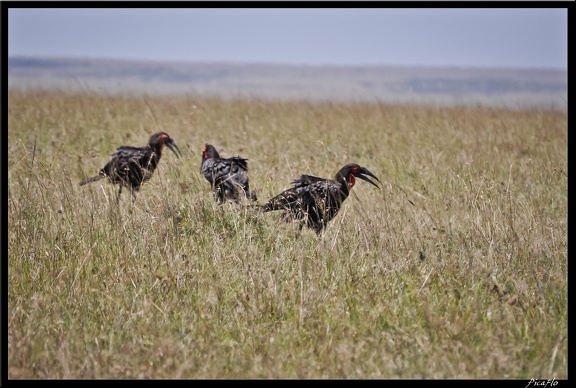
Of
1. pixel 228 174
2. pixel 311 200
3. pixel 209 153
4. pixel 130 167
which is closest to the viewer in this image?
pixel 311 200

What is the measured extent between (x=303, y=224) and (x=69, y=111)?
8.87 metres

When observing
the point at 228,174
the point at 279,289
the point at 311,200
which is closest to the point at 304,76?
the point at 228,174

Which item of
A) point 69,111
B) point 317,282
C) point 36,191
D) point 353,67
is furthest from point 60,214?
point 353,67

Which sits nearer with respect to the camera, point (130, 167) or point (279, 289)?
point (279, 289)

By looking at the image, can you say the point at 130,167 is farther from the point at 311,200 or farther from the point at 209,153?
the point at 311,200

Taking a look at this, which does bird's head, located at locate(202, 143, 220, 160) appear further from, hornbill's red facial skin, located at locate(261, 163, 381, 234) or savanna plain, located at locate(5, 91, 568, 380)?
hornbill's red facial skin, located at locate(261, 163, 381, 234)

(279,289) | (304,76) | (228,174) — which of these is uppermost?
(228,174)

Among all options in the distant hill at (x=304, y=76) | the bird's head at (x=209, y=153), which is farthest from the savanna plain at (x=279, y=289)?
the distant hill at (x=304, y=76)

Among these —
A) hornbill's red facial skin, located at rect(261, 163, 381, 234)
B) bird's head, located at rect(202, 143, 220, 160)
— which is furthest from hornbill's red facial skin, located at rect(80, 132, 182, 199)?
hornbill's red facial skin, located at rect(261, 163, 381, 234)

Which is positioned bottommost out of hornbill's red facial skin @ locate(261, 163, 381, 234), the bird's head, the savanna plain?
the savanna plain

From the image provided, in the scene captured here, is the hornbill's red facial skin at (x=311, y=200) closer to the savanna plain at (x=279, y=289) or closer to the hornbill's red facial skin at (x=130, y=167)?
the savanna plain at (x=279, y=289)

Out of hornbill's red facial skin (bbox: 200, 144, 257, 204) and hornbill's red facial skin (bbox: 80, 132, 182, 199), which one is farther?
hornbill's red facial skin (bbox: 80, 132, 182, 199)

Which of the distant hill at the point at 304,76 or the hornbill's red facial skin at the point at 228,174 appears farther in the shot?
the distant hill at the point at 304,76

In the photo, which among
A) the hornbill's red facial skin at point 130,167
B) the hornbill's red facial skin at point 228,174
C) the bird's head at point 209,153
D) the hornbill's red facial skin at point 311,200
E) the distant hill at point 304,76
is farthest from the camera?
the distant hill at point 304,76
